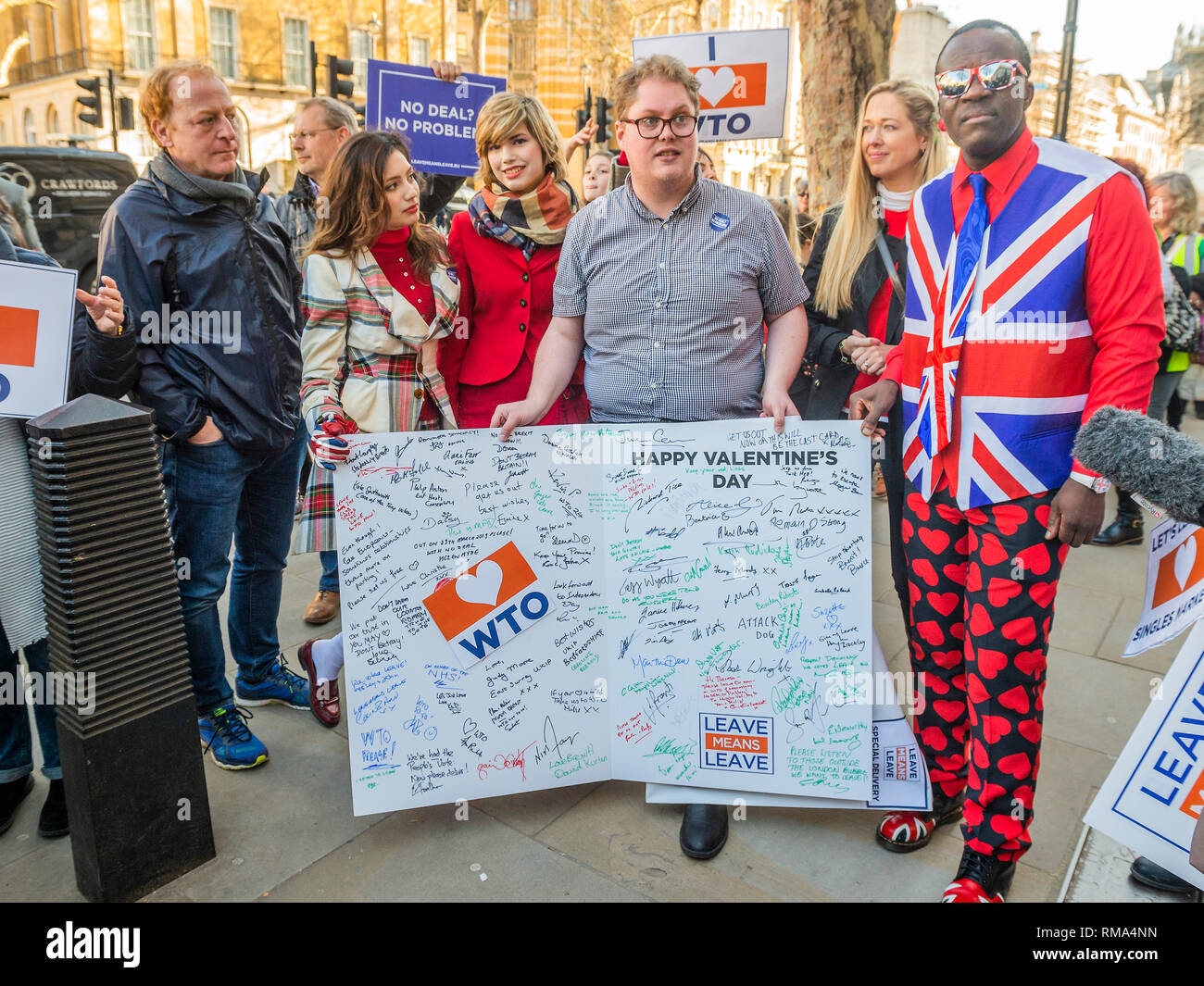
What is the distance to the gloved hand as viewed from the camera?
2740 mm

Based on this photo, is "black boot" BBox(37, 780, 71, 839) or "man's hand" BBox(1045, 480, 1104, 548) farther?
"black boot" BBox(37, 780, 71, 839)

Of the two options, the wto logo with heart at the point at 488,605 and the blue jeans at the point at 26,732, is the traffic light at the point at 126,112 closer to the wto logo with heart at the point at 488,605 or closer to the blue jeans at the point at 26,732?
the blue jeans at the point at 26,732

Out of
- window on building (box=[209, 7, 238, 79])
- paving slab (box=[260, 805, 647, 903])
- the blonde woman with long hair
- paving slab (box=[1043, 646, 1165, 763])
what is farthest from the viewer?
window on building (box=[209, 7, 238, 79])

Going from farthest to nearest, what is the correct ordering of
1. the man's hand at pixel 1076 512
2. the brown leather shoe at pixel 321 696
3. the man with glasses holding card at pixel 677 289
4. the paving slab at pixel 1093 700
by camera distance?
the paving slab at pixel 1093 700 < the brown leather shoe at pixel 321 696 < the man with glasses holding card at pixel 677 289 < the man's hand at pixel 1076 512

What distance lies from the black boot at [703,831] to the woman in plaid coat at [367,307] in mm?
1376

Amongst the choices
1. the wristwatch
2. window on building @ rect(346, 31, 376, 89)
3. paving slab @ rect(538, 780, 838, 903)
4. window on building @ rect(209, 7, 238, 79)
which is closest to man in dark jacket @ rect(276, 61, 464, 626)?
paving slab @ rect(538, 780, 838, 903)

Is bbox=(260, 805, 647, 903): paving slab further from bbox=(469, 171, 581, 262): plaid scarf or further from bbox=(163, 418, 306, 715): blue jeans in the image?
bbox=(469, 171, 581, 262): plaid scarf

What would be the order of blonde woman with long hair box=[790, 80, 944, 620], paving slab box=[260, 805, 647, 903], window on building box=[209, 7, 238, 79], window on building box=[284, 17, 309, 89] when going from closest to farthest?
paving slab box=[260, 805, 647, 903] → blonde woman with long hair box=[790, 80, 944, 620] → window on building box=[209, 7, 238, 79] → window on building box=[284, 17, 309, 89]

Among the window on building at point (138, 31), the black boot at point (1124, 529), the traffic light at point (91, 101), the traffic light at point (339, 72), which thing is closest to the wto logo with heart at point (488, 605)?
the black boot at point (1124, 529)

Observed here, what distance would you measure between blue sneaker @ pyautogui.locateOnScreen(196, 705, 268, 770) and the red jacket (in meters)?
1.45

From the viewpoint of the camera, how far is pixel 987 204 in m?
2.35
